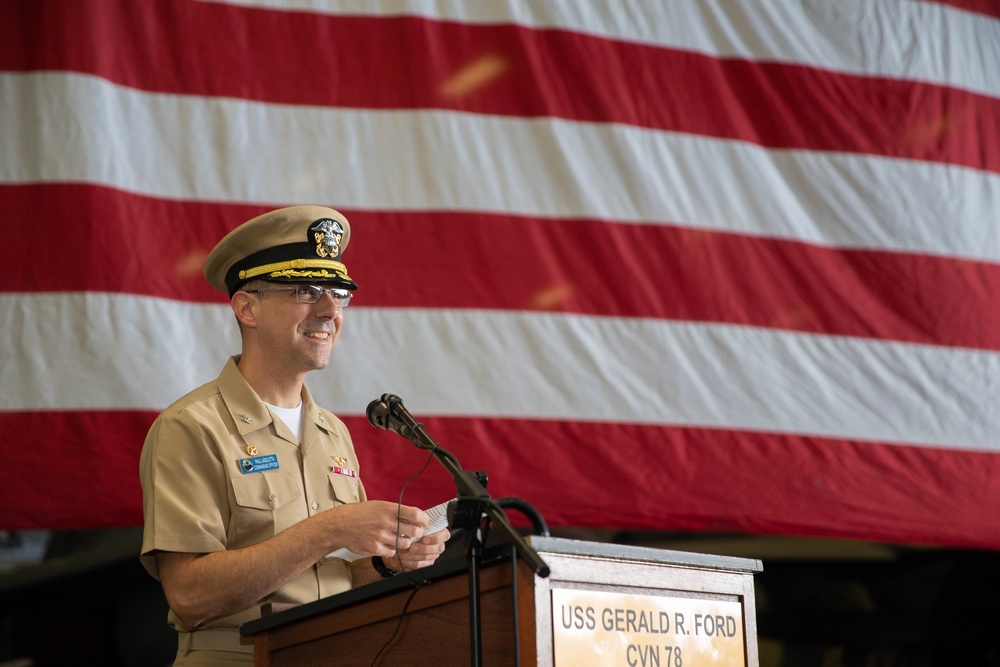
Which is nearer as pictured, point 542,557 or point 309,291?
point 542,557

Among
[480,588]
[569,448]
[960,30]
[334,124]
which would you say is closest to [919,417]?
[569,448]

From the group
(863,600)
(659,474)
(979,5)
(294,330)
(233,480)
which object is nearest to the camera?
(233,480)

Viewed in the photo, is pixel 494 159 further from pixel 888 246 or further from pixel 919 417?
pixel 919 417

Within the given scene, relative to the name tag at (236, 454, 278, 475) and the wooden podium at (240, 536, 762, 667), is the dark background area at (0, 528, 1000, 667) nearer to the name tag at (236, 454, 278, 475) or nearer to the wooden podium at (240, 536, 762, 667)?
the name tag at (236, 454, 278, 475)

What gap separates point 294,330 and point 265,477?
28cm

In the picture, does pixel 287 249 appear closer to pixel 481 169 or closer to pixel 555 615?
pixel 481 169

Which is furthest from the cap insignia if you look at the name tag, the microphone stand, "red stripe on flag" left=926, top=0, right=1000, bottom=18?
"red stripe on flag" left=926, top=0, right=1000, bottom=18

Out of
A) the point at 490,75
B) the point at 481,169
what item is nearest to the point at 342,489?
the point at 481,169

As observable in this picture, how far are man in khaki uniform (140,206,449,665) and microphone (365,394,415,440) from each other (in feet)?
0.39

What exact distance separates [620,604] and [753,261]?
1.78 metres

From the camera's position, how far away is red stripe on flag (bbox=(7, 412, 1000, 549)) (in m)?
2.34

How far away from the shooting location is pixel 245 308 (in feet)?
6.62

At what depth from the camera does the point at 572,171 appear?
283 centimetres

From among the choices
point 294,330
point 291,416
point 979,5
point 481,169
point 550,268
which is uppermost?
point 979,5
